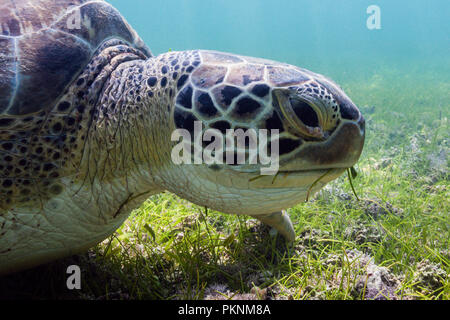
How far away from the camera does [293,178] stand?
1.14 metres

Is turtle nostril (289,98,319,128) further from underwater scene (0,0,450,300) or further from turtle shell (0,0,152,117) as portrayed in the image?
turtle shell (0,0,152,117)

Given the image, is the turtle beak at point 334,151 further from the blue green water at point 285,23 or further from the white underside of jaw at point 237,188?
the blue green water at point 285,23

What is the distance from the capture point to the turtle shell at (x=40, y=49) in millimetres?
1217

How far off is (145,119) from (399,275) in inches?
59.1

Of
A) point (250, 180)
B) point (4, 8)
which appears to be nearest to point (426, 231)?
point (250, 180)

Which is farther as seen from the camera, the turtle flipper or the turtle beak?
the turtle flipper

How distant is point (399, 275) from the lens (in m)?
1.62

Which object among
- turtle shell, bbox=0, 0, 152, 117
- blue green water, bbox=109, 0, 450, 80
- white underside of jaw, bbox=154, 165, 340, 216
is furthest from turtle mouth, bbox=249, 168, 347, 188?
blue green water, bbox=109, 0, 450, 80

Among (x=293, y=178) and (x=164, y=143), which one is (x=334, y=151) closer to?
(x=293, y=178)

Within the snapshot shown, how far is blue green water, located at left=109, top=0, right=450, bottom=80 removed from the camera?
223 feet

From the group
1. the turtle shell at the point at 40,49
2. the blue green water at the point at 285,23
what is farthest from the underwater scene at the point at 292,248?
the blue green water at the point at 285,23

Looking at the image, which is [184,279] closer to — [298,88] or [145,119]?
[145,119]

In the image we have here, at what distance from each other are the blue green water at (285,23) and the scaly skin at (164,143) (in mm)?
64308

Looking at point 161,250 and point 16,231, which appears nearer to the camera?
point 16,231
